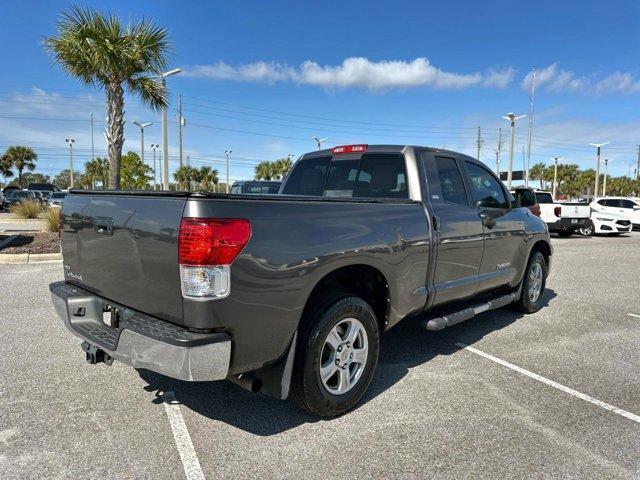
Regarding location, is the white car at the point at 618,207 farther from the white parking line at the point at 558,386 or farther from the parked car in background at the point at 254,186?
the white parking line at the point at 558,386

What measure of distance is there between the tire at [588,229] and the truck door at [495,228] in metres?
15.2

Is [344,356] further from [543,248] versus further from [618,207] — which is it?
[618,207]

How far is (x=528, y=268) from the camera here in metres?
5.97

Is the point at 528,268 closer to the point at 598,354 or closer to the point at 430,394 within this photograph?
the point at 598,354

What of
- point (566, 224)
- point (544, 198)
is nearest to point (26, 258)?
point (544, 198)

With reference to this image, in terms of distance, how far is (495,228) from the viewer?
16.3 ft

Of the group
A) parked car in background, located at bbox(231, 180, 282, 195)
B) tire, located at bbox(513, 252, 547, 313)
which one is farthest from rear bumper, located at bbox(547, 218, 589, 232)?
tire, located at bbox(513, 252, 547, 313)

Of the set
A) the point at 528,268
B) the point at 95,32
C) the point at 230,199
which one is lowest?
the point at 528,268

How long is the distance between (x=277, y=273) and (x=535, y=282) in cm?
475

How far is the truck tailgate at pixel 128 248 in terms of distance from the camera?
263 cm

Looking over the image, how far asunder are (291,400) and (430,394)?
3.87ft

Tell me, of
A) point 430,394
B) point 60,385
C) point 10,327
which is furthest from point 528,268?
point 10,327

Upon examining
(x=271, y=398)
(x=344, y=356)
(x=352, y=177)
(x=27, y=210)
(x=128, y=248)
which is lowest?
(x=271, y=398)

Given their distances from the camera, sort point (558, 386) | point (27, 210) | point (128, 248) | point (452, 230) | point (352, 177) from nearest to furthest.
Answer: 1. point (128, 248)
2. point (558, 386)
3. point (452, 230)
4. point (352, 177)
5. point (27, 210)
